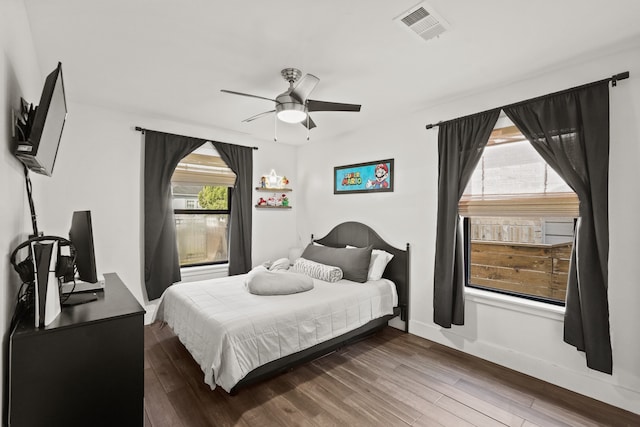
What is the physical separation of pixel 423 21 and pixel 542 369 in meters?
2.80

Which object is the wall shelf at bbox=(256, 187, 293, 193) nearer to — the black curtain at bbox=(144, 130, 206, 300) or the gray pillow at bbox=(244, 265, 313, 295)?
the black curtain at bbox=(144, 130, 206, 300)

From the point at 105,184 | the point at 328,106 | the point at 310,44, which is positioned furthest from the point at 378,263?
the point at 105,184

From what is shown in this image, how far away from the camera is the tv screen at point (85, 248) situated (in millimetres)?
1682

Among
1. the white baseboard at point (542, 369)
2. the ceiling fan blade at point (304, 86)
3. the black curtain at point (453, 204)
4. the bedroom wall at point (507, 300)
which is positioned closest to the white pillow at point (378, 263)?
the bedroom wall at point (507, 300)

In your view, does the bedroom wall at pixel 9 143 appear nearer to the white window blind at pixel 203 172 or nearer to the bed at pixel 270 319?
the bed at pixel 270 319

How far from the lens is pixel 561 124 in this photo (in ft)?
7.84

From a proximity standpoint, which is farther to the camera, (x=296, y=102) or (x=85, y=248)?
(x=296, y=102)

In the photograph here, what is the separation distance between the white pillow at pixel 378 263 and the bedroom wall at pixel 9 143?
290cm

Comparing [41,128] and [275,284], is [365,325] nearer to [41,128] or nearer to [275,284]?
[275,284]

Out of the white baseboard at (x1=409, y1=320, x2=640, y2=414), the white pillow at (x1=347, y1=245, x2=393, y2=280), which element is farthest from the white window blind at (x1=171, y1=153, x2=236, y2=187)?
the white baseboard at (x1=409, y1=320, x2=640, y2=414)

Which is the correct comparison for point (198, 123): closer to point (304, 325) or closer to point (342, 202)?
point (342, 202)

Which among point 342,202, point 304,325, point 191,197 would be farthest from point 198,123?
point 304,325

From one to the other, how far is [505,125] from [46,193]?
445 cm

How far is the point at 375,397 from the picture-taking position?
2273 millimetres
